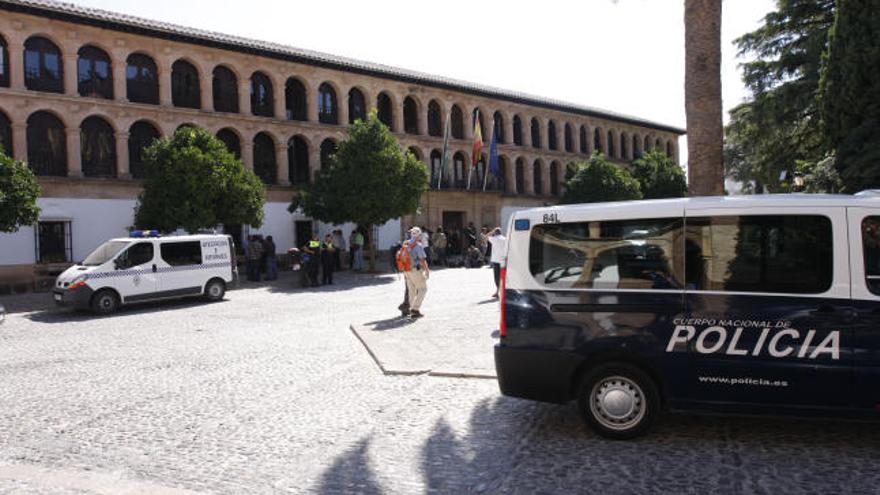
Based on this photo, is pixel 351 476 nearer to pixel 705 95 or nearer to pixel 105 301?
pixel 705 95

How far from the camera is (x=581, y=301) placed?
5.26 meters

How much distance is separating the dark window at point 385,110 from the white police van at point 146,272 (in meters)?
21.3

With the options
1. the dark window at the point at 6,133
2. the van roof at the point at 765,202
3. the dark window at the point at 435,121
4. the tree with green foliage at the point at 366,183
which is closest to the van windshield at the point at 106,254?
the tree with green foliage at the point at 366,183

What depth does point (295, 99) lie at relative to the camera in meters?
34.5

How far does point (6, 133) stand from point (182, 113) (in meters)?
6.89

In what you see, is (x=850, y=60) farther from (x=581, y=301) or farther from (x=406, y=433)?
(x=406, y=433)

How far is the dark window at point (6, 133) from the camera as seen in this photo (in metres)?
25.1

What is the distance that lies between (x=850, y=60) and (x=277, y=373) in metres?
15.7

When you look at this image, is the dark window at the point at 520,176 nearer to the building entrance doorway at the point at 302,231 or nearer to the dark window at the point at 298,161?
the dark window at the point at 298,161

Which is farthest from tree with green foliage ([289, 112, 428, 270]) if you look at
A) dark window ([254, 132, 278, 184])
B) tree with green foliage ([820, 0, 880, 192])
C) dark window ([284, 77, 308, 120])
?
tree with green foliage ([820, 0, 880, 192])

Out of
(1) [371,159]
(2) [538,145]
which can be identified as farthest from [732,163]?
(1) [371,159]

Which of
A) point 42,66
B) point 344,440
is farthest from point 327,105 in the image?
point 344,440

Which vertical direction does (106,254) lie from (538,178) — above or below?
below

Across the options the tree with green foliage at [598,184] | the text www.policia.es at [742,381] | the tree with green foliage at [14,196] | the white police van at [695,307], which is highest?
the tree with green foliage at [598,184]
